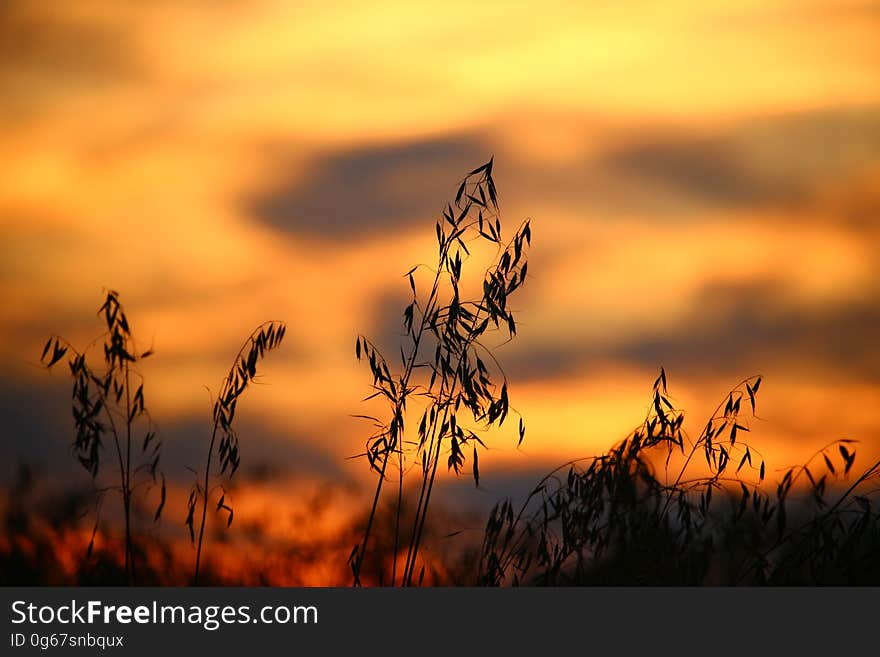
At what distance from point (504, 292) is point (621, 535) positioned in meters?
1.16

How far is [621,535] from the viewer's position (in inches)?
216

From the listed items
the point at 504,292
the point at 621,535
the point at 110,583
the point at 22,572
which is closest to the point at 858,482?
the point at 621,535

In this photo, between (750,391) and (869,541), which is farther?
(750,391)

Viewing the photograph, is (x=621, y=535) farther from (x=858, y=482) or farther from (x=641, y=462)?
(x=858, y=482)

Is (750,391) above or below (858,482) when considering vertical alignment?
above

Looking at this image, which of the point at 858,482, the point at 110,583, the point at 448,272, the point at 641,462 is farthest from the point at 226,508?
the point at 858,482

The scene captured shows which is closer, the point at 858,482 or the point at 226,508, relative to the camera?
the point at 858,482

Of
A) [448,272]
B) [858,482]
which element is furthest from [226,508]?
[858,482]

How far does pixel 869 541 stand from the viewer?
5.26 metres

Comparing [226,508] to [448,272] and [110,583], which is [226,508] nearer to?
[110,583]

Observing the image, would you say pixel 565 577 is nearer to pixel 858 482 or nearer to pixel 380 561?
pixel 380 561

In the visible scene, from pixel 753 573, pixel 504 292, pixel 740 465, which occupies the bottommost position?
pixel 753 573

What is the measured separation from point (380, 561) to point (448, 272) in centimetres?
127

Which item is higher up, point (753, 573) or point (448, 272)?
point (448, 272)
